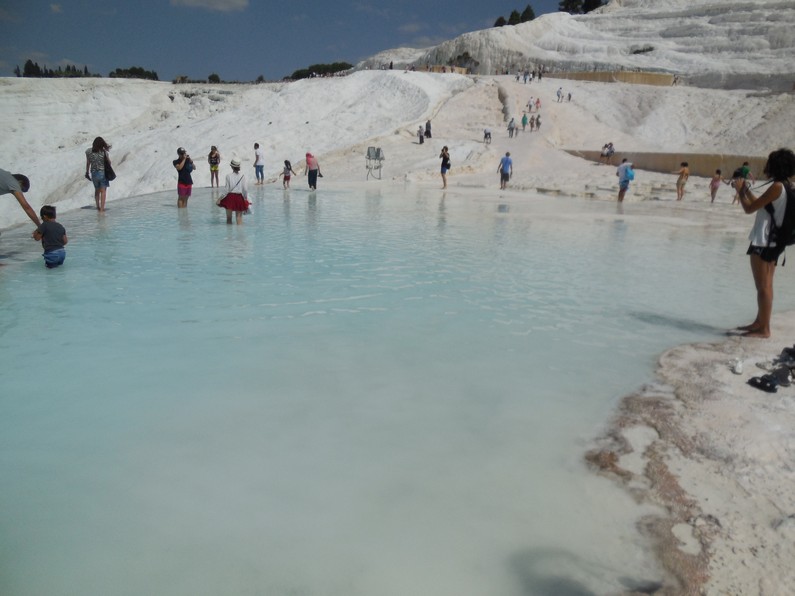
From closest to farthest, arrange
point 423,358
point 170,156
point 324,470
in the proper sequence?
point 324,470 → point 423,358 → point 170,156

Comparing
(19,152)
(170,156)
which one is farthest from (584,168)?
(19,152)

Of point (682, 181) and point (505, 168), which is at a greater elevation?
point (505, 168)

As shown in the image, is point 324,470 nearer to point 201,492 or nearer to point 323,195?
point 201,492

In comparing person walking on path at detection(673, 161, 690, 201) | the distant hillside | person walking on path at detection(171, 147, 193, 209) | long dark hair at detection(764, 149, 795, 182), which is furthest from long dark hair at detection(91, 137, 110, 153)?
the distant hillside

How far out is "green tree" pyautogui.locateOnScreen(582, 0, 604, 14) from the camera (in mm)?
79000

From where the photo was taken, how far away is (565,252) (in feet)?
28.9

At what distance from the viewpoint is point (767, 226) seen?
16.1 feet

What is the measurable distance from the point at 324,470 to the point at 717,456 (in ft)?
6.84

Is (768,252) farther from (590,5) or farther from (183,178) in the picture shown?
(590,5)

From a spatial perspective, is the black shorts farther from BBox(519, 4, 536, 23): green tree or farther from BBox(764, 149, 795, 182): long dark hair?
BBox(519, 4, 536, 23): green tree

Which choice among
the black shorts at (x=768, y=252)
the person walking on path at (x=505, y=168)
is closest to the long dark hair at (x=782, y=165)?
the black shorts at (x=768, y=252)

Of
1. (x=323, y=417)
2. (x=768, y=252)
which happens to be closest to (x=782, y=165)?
(x=768, y=252)

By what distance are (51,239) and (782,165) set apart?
7773mm

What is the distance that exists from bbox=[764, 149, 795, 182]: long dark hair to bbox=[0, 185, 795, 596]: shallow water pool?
1.46m
